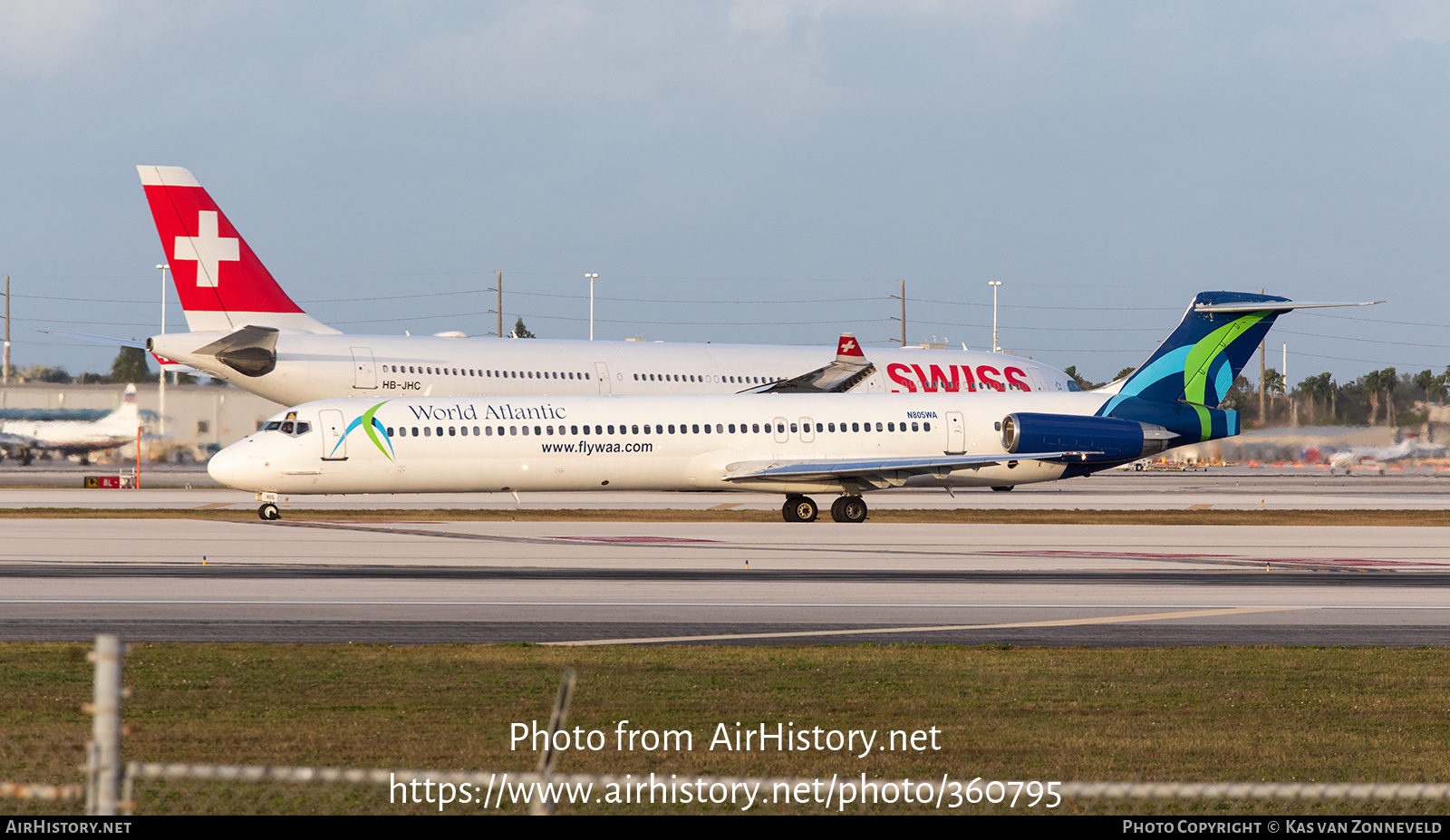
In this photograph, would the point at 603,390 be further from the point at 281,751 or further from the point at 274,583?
the point at 281,751

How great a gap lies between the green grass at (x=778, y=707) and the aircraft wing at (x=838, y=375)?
94.9 ft

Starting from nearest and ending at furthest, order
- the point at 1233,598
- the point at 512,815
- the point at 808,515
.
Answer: the point at 512,815
the point at 1233,598
the point at 808,515

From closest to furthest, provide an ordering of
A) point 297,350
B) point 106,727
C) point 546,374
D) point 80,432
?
point 106,727 < point 297,350 < point 546,374 < point 80,432

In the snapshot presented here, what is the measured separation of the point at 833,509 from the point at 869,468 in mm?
1603

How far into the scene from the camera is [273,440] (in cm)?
3356

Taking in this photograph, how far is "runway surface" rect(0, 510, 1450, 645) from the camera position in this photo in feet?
55.4

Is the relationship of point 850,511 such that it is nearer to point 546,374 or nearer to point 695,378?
point 695,378

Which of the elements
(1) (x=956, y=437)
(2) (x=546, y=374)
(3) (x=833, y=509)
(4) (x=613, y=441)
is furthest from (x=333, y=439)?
(1) (x=956, y=437)

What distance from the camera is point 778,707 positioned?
11859 millimetres

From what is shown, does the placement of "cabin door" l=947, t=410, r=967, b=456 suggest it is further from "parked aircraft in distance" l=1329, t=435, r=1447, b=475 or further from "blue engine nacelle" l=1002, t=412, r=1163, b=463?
"parked aircraft in distance" l=1329, t=435, r=1447, b=475


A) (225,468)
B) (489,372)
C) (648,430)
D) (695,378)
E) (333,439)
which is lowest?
(225,468)

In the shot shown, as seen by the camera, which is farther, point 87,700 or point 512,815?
point 87,700

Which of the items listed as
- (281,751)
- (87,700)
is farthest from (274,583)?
(281,751)
